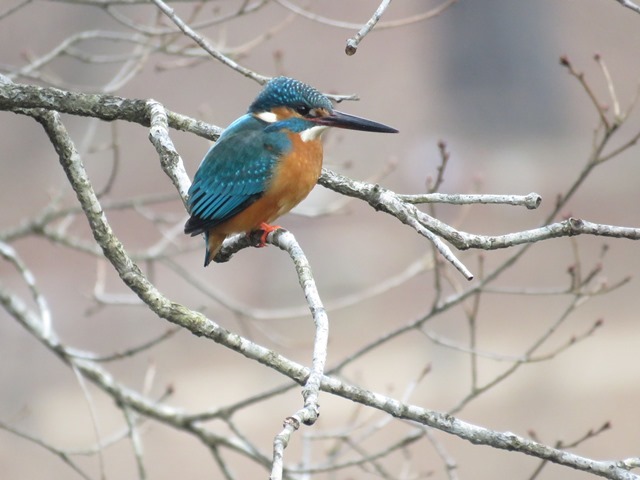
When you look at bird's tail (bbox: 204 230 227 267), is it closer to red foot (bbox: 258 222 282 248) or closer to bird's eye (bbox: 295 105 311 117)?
red foot (bbox: 258 222 282 248)

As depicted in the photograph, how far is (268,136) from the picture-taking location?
336 centimetres

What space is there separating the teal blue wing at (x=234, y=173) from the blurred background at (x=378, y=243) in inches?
185

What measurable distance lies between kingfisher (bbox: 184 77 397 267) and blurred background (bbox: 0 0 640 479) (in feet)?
15.4

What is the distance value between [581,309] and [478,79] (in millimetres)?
7074

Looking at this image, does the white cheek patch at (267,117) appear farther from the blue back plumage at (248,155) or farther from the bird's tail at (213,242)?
the bird's tail at (213,242)

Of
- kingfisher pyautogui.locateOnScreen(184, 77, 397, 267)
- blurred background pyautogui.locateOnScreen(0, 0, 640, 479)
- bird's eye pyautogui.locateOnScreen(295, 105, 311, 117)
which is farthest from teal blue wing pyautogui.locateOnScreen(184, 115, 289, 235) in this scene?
blurred background pyautogui.locateOnScreen(0, 0, 640, 479)

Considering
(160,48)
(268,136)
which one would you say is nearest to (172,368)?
(160,48)

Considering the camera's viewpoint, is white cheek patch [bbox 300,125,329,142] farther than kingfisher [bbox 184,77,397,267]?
Yes

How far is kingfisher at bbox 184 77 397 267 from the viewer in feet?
10.3

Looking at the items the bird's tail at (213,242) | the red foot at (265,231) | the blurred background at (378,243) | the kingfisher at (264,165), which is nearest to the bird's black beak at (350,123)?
the kingfisher at (264,165)

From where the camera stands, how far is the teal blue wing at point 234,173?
3.12m

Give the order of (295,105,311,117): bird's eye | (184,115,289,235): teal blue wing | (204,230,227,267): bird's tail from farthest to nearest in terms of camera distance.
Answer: (295,105,311,117): bird's eye, (204,230,227,267): bird's tail, (184,115,289,235): teal blue wing

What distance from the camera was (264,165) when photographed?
327 cm

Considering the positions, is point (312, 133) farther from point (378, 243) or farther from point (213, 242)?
point (378, 243)
